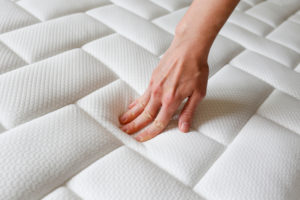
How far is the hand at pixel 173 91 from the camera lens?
656 millimetres

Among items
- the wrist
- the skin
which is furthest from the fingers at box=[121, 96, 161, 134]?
the wrist

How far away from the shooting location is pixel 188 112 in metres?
0.67

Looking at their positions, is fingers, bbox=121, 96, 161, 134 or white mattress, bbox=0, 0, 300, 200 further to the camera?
fingers, bbox=121, 96, 161, 134

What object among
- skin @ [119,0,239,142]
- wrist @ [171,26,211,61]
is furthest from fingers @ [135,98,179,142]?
wrist @ [171,26,211,61]

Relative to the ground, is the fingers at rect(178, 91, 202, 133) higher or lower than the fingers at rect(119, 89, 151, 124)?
higher

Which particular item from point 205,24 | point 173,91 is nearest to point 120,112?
point 173,91

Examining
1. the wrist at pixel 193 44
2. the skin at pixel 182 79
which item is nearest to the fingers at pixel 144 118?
the skin at pixel 182 79

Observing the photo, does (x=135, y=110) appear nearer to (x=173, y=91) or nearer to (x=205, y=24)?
(x=173, y=91)

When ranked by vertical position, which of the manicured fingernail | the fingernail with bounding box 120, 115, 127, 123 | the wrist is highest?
the wrist

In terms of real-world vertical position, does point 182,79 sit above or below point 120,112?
above

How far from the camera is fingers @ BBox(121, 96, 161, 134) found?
669 millimetres

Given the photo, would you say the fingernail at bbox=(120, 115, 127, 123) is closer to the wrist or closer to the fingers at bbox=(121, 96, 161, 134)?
the fingers at bbox=(121, 96, 161, 134)

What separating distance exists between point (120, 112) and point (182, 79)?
0.59 ft

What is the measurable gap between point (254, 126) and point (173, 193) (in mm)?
307
